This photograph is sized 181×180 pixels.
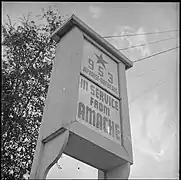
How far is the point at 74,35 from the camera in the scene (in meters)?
2.13

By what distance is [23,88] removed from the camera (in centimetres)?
413

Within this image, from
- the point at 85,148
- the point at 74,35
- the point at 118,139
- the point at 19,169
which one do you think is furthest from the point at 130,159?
the point at 19,169

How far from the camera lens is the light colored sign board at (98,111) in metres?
1.71

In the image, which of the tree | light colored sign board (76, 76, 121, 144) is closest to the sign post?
light colored sign board (76, 76, 121, 144)

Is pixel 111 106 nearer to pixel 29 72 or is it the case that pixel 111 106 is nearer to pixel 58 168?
pixel 58 168

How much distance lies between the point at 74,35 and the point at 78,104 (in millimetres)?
661

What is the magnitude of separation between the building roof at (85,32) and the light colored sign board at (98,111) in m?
0.43

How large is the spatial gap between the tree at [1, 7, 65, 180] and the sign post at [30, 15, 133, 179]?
6.10ft

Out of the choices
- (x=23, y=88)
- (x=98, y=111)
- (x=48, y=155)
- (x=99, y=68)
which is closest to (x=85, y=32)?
(x=99, y=68)

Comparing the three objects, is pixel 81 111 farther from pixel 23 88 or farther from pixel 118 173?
pixel 23 88

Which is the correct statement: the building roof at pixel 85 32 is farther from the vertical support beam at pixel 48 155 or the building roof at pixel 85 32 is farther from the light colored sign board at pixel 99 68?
the vertical support beam at pixel 48 155

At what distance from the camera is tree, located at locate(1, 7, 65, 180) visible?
3635 millimetres

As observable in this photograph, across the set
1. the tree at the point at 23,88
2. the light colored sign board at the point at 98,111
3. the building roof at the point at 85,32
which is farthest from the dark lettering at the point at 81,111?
the tree at the point at 23,88

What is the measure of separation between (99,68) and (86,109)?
442mm
